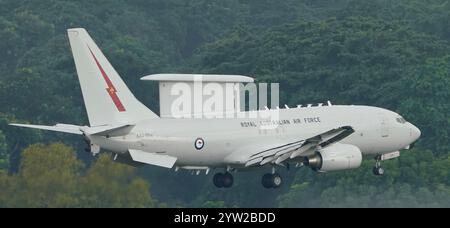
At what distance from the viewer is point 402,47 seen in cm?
16262

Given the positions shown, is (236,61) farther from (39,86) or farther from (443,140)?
(443,140)

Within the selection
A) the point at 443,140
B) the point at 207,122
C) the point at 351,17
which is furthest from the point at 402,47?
the point at 207,122

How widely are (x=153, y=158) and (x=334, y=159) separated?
10578 mm

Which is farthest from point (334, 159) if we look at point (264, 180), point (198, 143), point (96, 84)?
point (96, 84)

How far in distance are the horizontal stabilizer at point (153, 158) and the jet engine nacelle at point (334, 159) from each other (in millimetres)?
8349

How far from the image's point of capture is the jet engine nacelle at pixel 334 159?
336 feet

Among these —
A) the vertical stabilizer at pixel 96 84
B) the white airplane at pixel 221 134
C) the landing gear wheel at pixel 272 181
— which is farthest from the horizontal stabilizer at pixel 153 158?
the landing gear wheel at pixel 272 181

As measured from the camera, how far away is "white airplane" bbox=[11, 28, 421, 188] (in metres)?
95.9

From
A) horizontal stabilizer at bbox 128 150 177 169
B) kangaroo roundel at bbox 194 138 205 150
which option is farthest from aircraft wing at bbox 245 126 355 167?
horizontal stabilizer at bbox 128 150 177 169

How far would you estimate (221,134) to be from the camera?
100312 millimetres

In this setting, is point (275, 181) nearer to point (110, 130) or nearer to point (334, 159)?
point (334, 159)

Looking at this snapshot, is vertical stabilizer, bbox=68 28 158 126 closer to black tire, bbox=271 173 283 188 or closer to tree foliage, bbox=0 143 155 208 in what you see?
tree foliage, bbox=0 143 155 208
